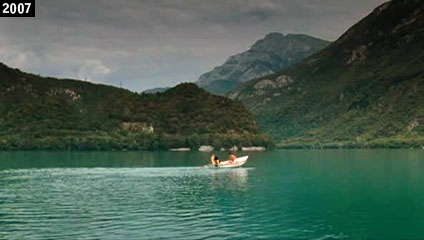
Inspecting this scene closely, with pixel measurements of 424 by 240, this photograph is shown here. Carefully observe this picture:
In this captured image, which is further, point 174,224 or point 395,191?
point 395,191

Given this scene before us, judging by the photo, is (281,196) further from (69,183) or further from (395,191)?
(69,183)

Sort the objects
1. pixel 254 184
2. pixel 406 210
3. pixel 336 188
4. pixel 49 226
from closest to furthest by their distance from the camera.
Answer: pixel 49 226, pixel 406 210, pixel 336 188, pixel 254 184

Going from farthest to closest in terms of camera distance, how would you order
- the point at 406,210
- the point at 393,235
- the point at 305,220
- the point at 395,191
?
the point at 395,191 → the point at 406,210 → the point at 305,220 → the point at 393,235

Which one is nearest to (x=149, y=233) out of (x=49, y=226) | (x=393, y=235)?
(x=49, y=226)

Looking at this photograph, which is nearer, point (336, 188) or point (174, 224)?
point (174, 224)

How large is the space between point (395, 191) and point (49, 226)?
2071 inches

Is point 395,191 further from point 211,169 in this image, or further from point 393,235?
point 211,169

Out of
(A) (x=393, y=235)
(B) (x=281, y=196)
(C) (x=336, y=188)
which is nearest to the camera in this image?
(A) (x=393, y=235)

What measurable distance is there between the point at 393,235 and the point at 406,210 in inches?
609

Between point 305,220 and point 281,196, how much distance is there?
70.2ft

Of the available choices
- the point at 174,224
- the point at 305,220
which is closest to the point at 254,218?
the point at 305,220

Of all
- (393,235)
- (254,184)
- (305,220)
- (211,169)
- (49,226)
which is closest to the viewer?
(393,235)

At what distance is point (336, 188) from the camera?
9206 centimetres

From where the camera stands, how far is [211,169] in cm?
14212
